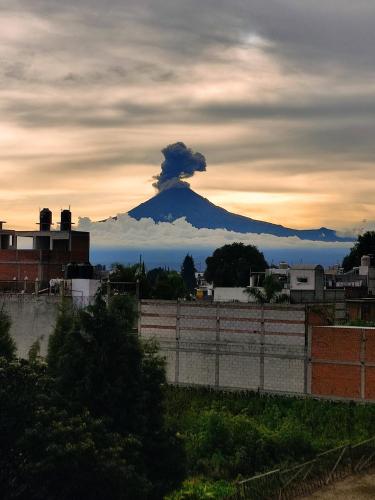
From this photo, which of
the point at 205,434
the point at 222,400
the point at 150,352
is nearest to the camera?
the point at 150,352

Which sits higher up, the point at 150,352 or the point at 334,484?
the point at 150,352

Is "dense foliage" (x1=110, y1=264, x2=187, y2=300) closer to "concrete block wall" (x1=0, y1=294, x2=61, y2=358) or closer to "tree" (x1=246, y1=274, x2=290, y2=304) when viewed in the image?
"tree" (x1=246, y1=274, x2=290, y2=304)

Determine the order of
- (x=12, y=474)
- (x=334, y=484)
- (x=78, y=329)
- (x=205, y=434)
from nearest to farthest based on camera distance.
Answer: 1. (x=12, y=474)
2. (x=78, y=329)
3. (x=334, y=484)
4. (x=205, y=434)

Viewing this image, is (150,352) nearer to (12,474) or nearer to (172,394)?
(12,474)

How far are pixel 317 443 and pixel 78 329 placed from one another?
48.1ft

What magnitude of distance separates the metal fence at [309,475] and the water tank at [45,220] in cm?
5667

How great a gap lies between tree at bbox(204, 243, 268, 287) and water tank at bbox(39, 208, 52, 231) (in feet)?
151

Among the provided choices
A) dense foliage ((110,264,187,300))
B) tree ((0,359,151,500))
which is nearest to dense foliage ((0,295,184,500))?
tree ((0,359,151,500))

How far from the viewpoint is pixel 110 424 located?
867 inches

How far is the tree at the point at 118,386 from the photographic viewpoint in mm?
22328

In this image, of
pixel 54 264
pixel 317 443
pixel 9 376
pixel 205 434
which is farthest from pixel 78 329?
pixel 54 264

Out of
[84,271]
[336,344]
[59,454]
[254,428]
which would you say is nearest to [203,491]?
[254,428]

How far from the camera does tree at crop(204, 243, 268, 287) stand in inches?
4946

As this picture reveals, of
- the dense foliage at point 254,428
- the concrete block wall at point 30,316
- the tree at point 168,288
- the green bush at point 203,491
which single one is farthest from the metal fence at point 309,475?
the tree at point 168,288
